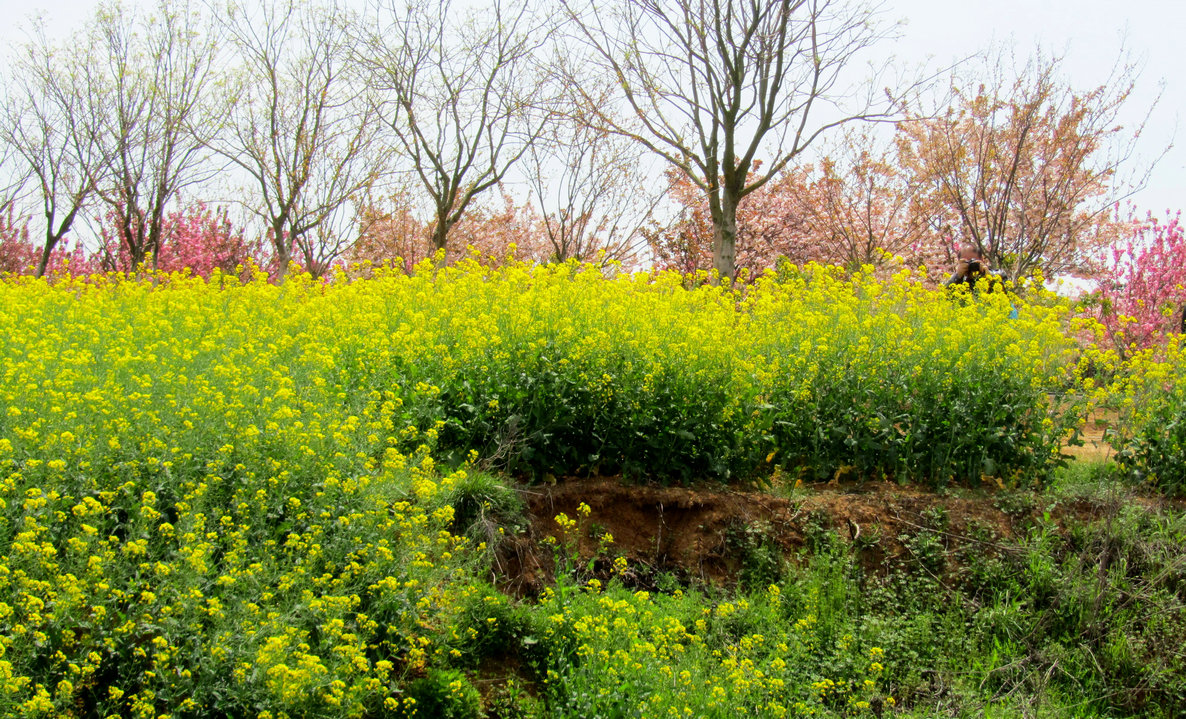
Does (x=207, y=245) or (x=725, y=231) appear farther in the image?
(x=207, y=245)

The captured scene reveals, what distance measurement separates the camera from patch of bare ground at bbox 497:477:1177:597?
5.12 m

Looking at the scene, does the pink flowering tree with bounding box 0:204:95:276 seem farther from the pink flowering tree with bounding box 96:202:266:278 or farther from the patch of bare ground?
the patch of bare ground

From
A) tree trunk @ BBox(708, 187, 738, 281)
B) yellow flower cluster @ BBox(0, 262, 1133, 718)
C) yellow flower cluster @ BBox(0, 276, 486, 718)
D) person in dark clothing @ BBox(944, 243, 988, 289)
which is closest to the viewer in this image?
yellow flower cluster @ BBox(0, 276, 486, 718)

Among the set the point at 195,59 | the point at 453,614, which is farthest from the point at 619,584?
the point at 195,59

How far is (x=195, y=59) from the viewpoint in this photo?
1616 centimetres

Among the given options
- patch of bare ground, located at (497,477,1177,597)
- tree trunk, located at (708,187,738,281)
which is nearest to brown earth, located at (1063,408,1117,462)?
patch of bare ground, located at (497,477,1177,597)

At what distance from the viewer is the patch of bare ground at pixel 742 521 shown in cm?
512

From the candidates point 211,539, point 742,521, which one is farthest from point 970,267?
point 211,539

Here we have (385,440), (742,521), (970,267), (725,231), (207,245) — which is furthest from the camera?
(207,245)

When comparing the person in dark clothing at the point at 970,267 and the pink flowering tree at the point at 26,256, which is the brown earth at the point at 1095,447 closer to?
the person in dark clothing at the point at 970,267

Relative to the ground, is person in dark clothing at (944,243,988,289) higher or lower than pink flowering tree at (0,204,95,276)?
lower

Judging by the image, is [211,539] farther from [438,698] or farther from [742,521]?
[742,521]

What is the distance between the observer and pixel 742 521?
530 centimetres

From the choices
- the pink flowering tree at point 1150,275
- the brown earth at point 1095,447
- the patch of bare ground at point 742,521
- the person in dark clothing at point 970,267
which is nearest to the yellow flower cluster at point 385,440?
the patch of bare ground at point 742,521
